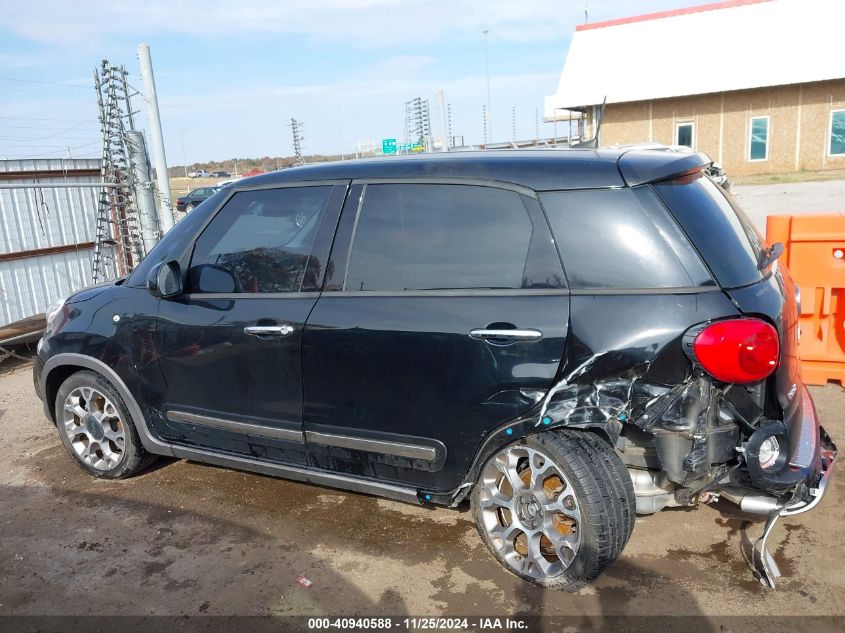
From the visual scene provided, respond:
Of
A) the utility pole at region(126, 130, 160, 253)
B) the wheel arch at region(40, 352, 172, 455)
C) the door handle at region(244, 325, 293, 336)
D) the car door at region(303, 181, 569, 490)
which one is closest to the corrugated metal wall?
the utility pole at region(126, 130, 160, 253)

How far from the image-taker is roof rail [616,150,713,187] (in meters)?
2.90

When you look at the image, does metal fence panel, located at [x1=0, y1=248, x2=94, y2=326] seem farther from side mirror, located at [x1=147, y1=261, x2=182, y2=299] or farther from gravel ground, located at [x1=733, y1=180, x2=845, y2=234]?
gravel ground, located at [x1=733, y1=180, x2=845, y2=234]

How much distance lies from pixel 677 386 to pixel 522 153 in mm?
1281

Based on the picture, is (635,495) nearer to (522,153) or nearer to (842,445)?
(522,153)

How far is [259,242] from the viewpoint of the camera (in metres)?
3.76

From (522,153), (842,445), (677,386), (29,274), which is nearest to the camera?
(677,386)

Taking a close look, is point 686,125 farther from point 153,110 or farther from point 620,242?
point 620,242

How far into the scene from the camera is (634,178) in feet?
9.50

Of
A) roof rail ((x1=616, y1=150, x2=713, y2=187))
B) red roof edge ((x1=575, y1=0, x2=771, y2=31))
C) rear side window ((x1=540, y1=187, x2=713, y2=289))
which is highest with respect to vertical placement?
red roof edge ((x1=575, y1=0, x2=771, y2=31))

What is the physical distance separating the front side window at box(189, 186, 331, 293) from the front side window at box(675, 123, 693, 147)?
3175cm

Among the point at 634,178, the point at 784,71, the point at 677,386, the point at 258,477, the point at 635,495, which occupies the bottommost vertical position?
the point at 258,477

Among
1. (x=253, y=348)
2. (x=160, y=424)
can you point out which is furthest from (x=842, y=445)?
(x=160, y=424)

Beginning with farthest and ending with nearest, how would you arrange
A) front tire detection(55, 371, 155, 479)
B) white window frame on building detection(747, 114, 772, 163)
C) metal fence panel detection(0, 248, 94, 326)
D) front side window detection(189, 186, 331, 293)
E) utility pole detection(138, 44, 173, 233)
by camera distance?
white window frame on building detection(747, 114, 772, 163) → metal fence panel detection(0, 248, 94, 326) → utility pole detection(138, 44, 173, 233) → front tire detection(55, 371, 155, 479) → front side window detection(189, 186, 331, 293)

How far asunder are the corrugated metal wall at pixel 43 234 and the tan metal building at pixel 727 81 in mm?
23291
